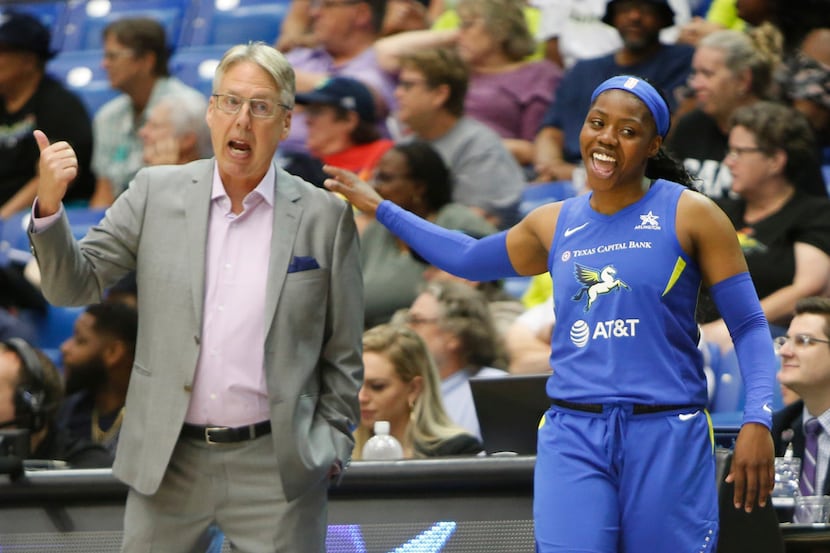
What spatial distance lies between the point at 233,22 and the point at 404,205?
11.1ft

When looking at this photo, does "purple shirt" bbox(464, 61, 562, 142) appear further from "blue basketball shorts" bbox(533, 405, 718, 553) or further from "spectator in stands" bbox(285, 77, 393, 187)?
"blue basketball shorts" bbox(533, 405, 718, 553)

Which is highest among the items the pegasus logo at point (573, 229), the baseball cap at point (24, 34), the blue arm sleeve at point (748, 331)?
the baseball cap at point (24, 34)

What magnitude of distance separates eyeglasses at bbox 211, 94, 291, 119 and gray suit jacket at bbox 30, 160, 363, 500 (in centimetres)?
18

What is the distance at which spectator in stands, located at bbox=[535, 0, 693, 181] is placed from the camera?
7293 mm

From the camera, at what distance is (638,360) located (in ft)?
10.8

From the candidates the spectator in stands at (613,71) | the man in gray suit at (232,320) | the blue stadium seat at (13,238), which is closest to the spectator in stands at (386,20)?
the spectator in stands at (613,71)

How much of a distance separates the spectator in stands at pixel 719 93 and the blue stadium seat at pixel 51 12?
17.1 feet

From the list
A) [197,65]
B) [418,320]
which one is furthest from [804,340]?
[197,65]

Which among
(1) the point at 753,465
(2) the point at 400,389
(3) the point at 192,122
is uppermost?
(3) the point at 192,122

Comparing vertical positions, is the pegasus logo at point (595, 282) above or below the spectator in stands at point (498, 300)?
above

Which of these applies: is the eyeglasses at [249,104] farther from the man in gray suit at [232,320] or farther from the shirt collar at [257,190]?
the shirt collar at [257,190]

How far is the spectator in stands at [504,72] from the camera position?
7734 mm

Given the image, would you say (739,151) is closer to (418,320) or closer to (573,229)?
(418,320)

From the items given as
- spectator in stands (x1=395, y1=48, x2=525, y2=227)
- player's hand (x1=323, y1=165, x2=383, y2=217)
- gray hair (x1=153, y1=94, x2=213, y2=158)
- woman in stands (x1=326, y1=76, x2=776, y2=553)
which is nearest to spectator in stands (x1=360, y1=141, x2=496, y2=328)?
spectator in stands (x1=395, y1=48, x2=525, y2=227)
